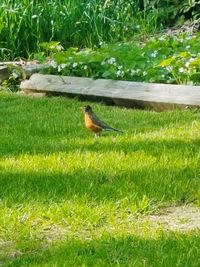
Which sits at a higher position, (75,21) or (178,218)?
(75,21)

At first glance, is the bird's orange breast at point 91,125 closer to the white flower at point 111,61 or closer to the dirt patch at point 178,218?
the dirt patch at point 178,218

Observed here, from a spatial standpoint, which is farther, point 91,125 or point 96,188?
point 91,125

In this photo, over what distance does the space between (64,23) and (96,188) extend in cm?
612

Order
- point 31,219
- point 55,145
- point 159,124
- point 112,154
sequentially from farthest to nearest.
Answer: point 159,124 < point 55,145 < point 112,154 < point 31,219

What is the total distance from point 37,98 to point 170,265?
188 inches

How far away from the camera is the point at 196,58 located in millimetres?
7648

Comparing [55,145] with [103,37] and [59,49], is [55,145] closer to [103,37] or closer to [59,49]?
[59,49]

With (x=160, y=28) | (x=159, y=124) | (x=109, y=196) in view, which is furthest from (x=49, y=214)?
(x=160, y=28)

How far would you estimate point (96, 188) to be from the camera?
459cm

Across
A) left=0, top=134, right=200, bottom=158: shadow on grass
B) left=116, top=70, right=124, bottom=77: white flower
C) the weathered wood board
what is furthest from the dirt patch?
left=116, top=70, right=124, bottom=77: white flower

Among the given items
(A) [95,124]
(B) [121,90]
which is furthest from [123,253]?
(B) [121,90]

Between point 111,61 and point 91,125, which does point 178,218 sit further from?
point 111,61

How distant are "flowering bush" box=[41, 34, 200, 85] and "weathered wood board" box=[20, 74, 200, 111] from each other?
0.22 metres

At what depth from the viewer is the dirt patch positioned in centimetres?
408
